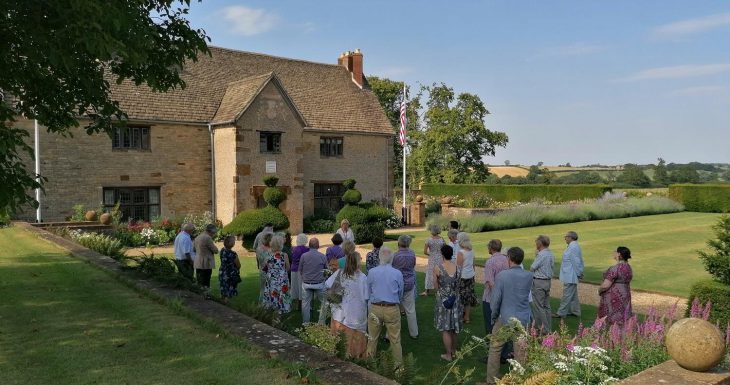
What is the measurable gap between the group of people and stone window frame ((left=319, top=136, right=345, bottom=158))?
16.3 m

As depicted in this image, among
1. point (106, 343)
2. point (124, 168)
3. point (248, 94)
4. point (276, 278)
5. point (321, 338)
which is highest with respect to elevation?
point (248, 94)

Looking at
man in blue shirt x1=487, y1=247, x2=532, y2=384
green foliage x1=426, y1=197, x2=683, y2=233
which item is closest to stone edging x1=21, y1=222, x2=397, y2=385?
man in blue shirt x1=487, y1=247, x2=532, y2=384

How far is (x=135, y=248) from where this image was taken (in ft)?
62.5

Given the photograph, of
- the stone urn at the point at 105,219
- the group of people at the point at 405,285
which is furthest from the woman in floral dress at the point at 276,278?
the stone urn at the point at 105,219

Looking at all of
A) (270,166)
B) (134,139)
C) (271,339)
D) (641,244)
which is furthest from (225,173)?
(271,339)

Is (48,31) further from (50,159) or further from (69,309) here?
(50,159)

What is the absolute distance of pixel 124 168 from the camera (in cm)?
2158

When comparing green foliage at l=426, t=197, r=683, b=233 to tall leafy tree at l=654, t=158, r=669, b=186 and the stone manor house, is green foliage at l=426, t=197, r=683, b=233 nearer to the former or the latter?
the stone manor house

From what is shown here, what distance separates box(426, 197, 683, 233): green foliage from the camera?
26109 millimetres

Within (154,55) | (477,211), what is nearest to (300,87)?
(477,211)

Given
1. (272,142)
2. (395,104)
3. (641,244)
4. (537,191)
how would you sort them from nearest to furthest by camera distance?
(641,244) → (272,142) → (537,191) → (395,104)

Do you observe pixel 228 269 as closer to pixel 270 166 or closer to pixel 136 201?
pixel 270 166

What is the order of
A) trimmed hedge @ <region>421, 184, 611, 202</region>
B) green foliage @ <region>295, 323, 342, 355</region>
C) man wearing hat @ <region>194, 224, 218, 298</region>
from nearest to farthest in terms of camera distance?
green foliage @ <region>295, 323, 342, 355</region> < man wearing hat @ <region>194, 224, 218, 298</region> < trimmed hedge @ <region>421, 184, 611, 202</region>

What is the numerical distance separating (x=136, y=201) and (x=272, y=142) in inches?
248
